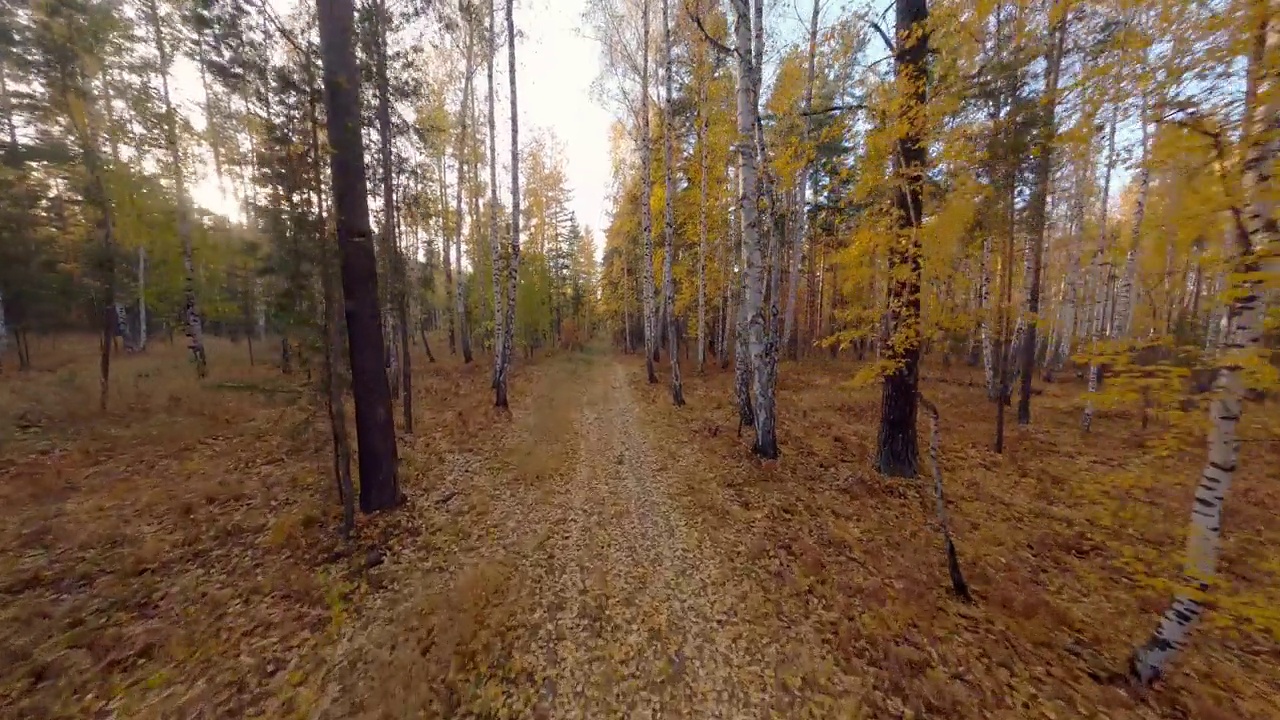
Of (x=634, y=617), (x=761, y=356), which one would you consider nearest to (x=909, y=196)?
(x=761, y=356)

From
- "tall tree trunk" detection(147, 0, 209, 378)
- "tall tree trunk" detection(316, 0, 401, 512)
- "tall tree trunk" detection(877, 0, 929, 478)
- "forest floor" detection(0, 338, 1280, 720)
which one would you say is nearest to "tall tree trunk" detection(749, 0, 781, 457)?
"forest floor" detection(0, 338, 1280, 720)

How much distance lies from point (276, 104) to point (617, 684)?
320 inches

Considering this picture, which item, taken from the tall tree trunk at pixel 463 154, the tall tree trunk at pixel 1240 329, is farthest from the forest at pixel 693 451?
the tall tree trunk at pixel 463 154

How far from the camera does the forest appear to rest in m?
3.53

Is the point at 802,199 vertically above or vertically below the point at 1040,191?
above

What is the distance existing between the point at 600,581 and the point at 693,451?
451 centimetres

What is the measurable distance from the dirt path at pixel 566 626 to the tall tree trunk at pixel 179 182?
14865mm

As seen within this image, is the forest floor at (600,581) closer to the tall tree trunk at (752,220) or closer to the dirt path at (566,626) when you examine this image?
the dirt path at (566,626)

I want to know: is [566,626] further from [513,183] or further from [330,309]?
[513,183]

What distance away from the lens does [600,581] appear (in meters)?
5.21

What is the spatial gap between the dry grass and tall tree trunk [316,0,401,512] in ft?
17.1

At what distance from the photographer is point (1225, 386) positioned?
3.31 meters

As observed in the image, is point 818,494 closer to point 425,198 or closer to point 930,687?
point 930,687

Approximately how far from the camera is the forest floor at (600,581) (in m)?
3.67
